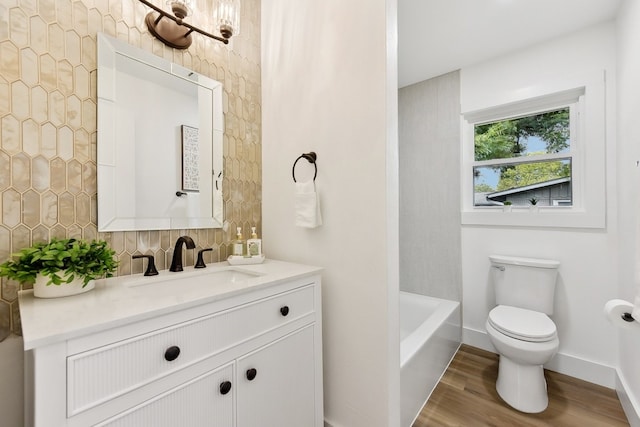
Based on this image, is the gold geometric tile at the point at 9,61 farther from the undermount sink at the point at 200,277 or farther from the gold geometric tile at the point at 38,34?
the undermount sink at the point at 200,277

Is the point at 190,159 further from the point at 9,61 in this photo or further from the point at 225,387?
the point at 225,387

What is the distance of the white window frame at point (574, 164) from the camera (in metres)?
1.88

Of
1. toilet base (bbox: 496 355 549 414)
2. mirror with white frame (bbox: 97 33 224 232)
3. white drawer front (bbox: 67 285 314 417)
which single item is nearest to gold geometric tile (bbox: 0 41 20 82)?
mirror with white frame (bbox: 97 33 224 232)

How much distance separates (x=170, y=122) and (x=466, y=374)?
2.49 metres

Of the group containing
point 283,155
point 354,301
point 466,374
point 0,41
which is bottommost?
point 466,374

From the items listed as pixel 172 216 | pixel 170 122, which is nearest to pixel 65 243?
pixel 172 216

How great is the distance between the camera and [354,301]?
1.32 m

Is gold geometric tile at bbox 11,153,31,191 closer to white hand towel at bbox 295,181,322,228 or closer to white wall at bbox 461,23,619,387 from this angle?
white hand towel at bbox 295,181,322,228

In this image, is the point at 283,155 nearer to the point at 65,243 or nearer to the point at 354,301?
the point at 354,301

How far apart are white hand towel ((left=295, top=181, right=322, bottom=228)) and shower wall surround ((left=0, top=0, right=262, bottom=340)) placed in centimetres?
63

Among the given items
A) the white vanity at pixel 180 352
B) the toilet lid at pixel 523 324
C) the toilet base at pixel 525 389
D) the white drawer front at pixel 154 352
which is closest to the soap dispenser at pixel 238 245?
the white vanity at pixel 180 352

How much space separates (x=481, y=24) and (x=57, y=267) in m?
2.63

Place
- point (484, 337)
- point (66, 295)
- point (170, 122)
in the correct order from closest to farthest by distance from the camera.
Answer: point (66, 295), point (170, 122), point (484, 337)

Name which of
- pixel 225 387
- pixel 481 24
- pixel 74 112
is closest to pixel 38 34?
pixel 74 112
